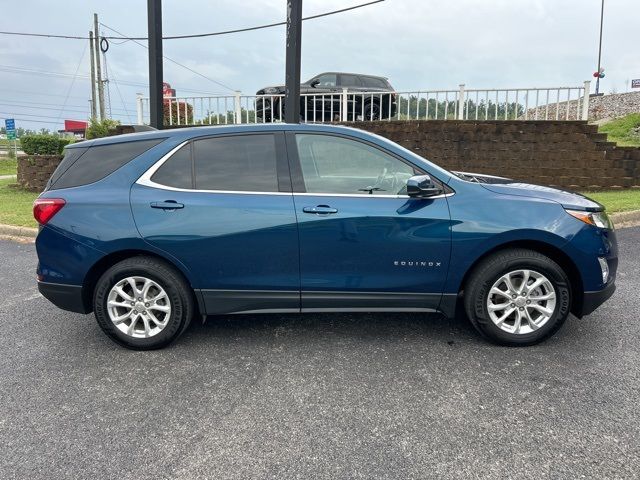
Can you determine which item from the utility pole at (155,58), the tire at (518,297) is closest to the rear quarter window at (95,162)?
the tire at (518,297)

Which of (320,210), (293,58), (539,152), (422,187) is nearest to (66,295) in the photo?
(320,210)

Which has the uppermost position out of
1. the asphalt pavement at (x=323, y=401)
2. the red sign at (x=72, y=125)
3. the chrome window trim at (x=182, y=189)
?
the red sign at (x=72, y=125)

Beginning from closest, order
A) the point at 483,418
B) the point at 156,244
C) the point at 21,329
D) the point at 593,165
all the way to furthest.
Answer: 1. the point at 483,418
2. the point at 156,244
3. the point at 21,329
4. the point at 593,165

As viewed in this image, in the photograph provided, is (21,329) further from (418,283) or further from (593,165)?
(593,165)

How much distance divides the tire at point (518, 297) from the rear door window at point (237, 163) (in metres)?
1.69

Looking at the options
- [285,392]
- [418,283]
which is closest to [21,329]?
[285,392]

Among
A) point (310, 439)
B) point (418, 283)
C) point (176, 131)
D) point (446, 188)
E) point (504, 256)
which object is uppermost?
point (176, 131)

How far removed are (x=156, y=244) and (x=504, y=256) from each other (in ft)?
8.35

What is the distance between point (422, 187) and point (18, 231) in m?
7.33

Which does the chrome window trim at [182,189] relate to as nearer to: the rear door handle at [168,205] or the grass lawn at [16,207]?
the rear door handle at [168,205]

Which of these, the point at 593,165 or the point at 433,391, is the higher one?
the point at 593,165

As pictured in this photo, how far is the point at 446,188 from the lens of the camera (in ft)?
11.2

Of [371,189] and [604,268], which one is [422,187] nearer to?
[371,189]

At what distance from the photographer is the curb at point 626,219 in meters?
7.50
